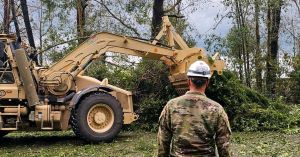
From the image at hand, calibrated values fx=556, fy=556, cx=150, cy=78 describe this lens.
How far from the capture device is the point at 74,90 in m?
13.9

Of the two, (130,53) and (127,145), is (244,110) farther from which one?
(127,145)

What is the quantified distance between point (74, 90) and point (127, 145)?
213 cm

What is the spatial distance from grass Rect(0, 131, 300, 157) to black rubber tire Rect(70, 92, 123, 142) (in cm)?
21

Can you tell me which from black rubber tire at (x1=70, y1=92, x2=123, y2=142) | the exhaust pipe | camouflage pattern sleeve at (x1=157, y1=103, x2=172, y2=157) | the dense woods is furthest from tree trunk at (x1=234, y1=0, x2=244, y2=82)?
camouflage pattern sleeve at (x1=157, y1=103, x2=172, y2=157)

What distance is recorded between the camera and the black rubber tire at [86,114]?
1302 cm

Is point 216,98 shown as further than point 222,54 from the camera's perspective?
No

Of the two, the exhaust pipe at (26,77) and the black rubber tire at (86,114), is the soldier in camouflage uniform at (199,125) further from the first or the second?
the exhaust pipe at (26,77)

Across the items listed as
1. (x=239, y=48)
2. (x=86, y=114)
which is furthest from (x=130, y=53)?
(x=239, y=48)

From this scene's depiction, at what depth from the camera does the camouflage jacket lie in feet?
16.7

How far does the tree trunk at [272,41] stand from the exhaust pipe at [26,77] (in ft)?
41.7

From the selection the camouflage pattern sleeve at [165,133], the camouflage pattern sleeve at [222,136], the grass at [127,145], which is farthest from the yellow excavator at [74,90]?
the camouflage pattern sleeve at [222,136]

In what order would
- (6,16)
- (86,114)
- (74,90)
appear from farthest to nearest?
(6,16) < (74,90) < (86,114)

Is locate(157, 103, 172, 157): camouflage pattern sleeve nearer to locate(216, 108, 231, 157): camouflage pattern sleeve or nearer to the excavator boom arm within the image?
locate(216, 108, 231, 157): camouflage pattern sleeve

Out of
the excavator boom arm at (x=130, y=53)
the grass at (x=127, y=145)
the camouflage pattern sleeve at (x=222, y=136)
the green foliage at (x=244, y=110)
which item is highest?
the excavator boom arm at (x=130, y=53)
